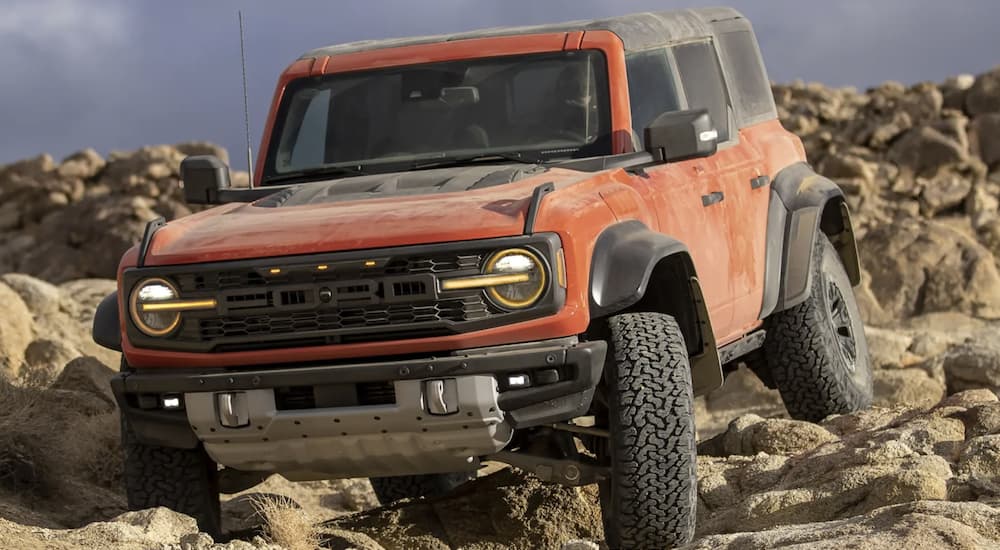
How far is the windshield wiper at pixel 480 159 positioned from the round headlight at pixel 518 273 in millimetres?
1204

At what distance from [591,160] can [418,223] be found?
1.15m

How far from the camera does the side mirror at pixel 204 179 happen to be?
→ 7.48 m

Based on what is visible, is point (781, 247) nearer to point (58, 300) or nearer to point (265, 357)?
point (265, 357)

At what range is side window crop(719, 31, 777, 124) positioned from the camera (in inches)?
346

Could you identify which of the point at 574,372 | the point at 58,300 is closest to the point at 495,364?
the point at 574,372

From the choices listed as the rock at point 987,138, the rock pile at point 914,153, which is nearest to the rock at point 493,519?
the rock pile at point 914,153

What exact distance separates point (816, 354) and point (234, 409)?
3.79 m

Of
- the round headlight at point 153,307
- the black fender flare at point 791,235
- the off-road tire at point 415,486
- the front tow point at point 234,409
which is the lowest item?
the off-road tire at point 415,486

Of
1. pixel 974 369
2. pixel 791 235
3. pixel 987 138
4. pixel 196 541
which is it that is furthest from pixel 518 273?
pixel 987 138

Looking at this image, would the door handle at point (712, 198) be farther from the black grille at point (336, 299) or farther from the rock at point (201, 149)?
the rock at point (201, 149)

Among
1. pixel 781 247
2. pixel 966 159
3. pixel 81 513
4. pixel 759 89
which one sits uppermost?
pixel 759 89

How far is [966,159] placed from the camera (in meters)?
26.4

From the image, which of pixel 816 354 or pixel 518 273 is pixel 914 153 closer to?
pixel 816 354

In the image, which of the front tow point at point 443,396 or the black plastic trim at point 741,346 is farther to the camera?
the black plastic trim at point 741,346
